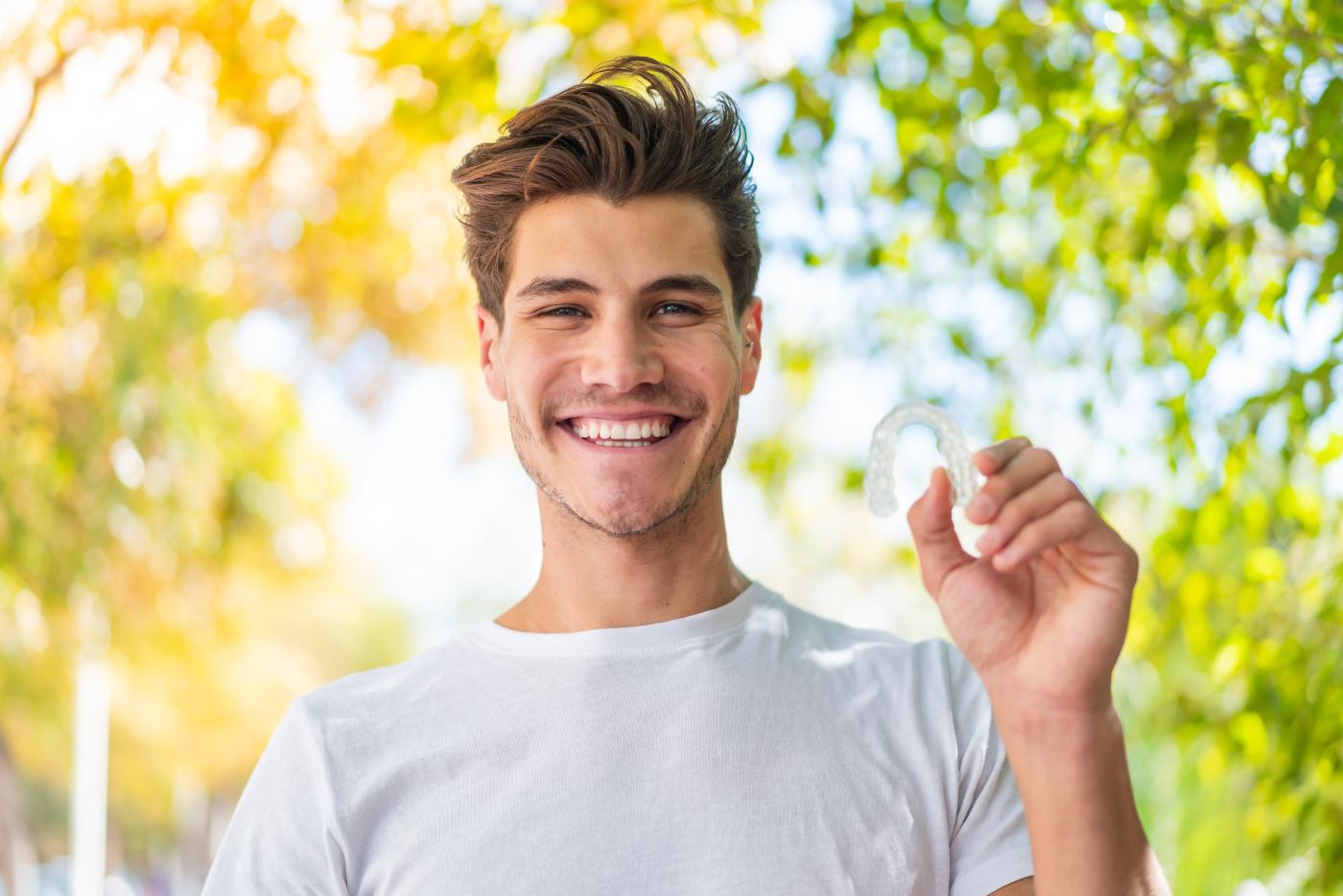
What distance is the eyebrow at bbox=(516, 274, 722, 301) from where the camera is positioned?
6.03 ft

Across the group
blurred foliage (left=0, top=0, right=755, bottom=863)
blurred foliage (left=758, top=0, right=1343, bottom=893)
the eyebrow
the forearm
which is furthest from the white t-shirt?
blurred foliage (left=0, top=0, right=755, bottom=863)

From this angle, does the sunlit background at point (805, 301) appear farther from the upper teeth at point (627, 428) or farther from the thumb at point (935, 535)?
the thumb at point (935, 535)

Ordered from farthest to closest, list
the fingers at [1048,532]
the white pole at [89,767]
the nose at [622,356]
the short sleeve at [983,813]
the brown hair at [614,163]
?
the white pole at [89,767]
the brown hair at [614,163]
the nose at [622,356]
the short sleeve at [983,813]
the fingers at [1048,532]

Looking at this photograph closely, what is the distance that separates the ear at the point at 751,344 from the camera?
206cm

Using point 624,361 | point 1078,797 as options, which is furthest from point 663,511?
point 1078,797

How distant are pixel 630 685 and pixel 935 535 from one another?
22.1 inches

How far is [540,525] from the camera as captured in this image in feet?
6.56

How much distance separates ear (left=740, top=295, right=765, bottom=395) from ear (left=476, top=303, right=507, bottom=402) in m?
0.37

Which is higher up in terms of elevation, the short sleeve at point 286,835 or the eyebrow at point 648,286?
the eyebrow at point 648,286

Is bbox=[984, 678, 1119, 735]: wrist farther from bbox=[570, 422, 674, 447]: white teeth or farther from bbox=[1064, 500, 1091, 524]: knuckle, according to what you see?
bbox=[570, 422, 674, 447]: white teeth

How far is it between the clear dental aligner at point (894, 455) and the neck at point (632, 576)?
1.53 ft

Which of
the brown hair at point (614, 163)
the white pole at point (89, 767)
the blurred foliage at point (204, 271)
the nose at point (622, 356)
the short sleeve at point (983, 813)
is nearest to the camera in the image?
the short sleeve at point (983, 813)

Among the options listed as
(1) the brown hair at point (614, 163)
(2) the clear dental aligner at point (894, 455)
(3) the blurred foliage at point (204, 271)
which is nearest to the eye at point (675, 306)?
(1) the brown hair at point (614, 163)

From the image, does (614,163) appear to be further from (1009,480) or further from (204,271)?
(204,271)
